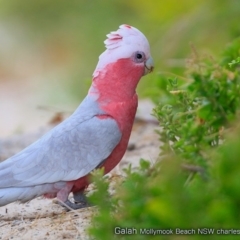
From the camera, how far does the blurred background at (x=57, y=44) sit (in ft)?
29.6

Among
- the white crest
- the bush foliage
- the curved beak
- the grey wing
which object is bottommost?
the bush foliage

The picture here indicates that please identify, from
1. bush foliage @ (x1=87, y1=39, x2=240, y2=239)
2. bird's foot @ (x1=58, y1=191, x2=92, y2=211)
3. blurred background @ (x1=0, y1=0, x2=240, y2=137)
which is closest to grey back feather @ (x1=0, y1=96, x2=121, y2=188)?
bird's foot @ (x1=58, y1=191, x2=92, y2=211)

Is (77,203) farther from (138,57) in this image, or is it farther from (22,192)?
(138,57)

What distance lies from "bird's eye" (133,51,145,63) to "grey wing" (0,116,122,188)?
0.36 metres

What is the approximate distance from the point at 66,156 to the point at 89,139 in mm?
149

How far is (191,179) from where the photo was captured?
3307mm

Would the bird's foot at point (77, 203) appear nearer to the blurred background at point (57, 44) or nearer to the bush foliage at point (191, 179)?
the bush foliage at point (191, 179)

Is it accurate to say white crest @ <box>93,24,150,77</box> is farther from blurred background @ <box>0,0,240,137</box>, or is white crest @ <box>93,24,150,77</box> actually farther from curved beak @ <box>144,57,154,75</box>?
blurred background @ <box>0,0,240,137</box>

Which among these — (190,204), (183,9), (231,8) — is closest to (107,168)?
(190,204)

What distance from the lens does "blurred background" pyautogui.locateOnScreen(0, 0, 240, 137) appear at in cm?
902

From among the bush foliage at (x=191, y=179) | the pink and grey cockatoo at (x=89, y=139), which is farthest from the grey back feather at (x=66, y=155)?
the bush foliage at (x=191, y=179)

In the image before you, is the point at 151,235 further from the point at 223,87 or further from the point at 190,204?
the point at 223,87

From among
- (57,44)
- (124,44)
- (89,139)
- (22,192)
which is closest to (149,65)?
(124,44)

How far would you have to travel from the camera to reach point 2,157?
5438 mm
